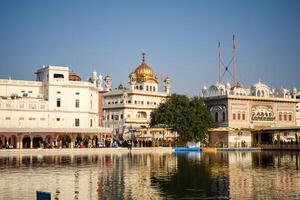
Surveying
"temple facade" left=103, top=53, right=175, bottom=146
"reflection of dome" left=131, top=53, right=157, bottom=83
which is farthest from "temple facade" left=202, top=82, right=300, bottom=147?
"reflection of dome" left=131, top=53, right=157, bottom=83

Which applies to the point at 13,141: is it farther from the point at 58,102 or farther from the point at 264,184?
the point at 264,184

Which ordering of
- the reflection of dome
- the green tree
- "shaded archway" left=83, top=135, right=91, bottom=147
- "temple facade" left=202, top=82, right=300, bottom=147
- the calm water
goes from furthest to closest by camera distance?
1. the reflection of dome
2. "temple facade" left=202, top=82, right=300, bottom=147
3. the green tree
4. "shaded archway" left=83, top=135, right=91, bottom=147
5. the calm water

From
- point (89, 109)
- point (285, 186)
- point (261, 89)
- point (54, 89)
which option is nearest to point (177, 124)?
point (89, 109)

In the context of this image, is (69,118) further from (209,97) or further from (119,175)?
(119,175)

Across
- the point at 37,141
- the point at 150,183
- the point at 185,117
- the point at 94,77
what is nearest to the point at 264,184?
the point at 150,183

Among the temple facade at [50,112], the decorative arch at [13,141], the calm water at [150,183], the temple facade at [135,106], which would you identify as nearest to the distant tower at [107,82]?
the temple facade at [135,106]

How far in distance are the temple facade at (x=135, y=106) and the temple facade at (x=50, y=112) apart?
1143 centimetres

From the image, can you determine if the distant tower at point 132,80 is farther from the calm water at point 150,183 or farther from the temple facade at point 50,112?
the calm water at point 150,183

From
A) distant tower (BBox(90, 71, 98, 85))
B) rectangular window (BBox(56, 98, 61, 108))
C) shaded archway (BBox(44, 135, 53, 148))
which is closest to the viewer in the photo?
shaded archway (BBox(44, 135, 53, 148))

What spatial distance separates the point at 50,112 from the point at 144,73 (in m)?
30.9

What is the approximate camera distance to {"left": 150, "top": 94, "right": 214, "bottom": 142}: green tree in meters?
75.1

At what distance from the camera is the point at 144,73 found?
98.2 metres

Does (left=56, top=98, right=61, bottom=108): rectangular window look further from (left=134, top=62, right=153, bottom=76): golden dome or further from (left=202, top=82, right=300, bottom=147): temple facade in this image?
(left=134, top=62, right=153, bottom=76): golden dome

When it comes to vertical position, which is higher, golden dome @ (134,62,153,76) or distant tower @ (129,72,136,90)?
golden dome @ (134,62,153,76)
